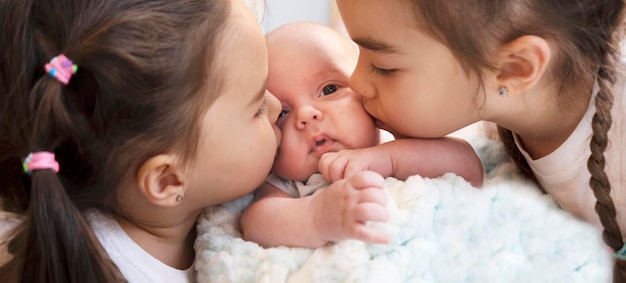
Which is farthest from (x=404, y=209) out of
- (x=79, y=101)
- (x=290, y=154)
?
A: (x=79, y=101)

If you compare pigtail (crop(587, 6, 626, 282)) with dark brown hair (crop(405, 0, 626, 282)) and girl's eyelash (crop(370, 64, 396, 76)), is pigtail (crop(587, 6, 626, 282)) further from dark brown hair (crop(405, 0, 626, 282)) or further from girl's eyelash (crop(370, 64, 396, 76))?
girl's eyelash (crop(370, 64, 396, 76))

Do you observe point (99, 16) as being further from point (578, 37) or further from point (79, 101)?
point (578, 37)

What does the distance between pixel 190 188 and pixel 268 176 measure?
0.60ft

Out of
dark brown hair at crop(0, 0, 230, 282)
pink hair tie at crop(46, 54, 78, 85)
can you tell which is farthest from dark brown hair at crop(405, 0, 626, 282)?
pink hair tie at crop(46, 54, 78, 85)

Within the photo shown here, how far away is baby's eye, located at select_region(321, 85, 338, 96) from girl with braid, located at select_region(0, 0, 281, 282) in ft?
0.58

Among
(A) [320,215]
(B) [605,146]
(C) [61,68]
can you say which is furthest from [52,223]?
(B) [605,146]

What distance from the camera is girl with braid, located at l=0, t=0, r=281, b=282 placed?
0.78 meters

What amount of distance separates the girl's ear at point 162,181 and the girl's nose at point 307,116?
236 mm

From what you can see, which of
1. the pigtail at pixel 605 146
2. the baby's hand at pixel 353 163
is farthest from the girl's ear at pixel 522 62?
the baby's hand at pixel 353 163

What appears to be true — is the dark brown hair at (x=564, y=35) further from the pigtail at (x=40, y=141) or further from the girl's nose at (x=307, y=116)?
the pigtail at (x=40, y=141)

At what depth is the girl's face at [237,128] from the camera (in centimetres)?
89

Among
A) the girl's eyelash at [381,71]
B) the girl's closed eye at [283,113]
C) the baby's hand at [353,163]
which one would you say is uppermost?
the girl's eyelash at [381,71]

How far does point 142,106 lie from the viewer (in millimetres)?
806

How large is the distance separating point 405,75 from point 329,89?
17cm
